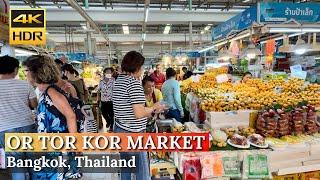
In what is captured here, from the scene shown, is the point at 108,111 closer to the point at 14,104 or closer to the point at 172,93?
the point at 172,93

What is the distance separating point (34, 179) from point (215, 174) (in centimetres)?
184

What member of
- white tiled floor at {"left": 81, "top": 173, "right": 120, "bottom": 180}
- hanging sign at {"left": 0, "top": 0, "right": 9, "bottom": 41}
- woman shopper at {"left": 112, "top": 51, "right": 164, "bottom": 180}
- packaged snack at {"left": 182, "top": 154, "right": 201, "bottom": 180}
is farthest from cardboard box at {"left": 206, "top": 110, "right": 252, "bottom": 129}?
hanging sign at {"left": 0, "top": 0, "right": 9, "bottom": 41}

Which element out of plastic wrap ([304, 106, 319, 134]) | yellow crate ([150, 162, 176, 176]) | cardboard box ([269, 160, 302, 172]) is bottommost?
yellow crate ([150, 162, 176, 176])

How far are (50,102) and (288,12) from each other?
376cm

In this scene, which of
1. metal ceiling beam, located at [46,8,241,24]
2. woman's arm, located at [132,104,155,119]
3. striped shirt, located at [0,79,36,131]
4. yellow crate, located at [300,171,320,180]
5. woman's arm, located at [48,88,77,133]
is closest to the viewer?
woman's arm, located at [48,88,77,133]

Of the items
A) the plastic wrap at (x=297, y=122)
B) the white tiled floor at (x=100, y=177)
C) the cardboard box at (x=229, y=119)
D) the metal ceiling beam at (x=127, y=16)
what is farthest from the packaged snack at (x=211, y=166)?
the metal ceiling beam at (x=127, y=16)

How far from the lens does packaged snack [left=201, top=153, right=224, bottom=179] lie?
346 cm

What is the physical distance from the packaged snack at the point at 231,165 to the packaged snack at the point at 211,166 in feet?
0.20

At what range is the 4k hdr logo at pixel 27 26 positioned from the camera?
492cm

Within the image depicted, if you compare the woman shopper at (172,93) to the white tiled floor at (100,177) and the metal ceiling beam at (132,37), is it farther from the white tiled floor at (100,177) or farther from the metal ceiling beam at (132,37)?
the metal ceiling beam at (132,37)

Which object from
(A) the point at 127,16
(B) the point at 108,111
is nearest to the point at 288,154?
(B) the point at 108,111

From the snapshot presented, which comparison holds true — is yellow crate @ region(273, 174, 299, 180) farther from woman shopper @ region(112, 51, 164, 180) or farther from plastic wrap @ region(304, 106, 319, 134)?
woman shopper @ region(112, 51, 164, 180)

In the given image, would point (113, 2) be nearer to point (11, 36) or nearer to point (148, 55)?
point (11, 36)

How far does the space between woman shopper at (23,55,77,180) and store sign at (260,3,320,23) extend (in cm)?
323
